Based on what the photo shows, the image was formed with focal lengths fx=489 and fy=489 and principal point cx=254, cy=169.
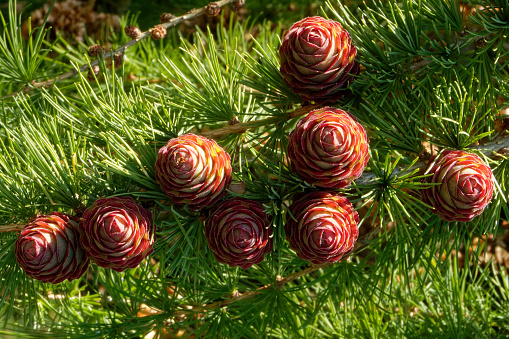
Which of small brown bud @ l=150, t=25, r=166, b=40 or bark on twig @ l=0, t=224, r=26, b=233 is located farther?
small brown bud @ l=150, t=25, r=166, b=40

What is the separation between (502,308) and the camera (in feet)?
2.89

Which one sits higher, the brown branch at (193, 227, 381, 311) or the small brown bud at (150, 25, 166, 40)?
the small brown bud at (150, 25, 166, 40)

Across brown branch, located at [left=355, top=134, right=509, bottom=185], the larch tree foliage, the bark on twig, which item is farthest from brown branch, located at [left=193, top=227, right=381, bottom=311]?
the bark on twig

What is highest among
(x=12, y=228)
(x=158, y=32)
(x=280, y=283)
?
(x=158, y=32)

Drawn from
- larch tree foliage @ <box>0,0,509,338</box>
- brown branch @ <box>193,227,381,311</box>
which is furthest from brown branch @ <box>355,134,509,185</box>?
brown branch @ <box>193,227,381,311</box>

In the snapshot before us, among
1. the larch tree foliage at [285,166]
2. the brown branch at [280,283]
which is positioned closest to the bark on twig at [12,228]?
Answer: the larch tree foliage at [285,166]

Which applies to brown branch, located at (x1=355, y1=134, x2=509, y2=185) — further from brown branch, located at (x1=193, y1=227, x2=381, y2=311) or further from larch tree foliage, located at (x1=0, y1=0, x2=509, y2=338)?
brown branch, located at (x1=193, y1=227, x2=381, y2=311)

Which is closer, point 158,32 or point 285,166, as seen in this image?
point 285,166

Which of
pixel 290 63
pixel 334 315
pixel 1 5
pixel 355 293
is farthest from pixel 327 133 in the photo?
pixel 1 5

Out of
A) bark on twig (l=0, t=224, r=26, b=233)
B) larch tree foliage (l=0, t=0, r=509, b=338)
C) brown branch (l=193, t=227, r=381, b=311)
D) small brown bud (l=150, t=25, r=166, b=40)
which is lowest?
brown branch (l=193, t=227, r=381, b=311)

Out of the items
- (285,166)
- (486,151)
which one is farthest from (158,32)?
(486,151)

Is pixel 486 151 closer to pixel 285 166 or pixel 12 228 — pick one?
pixel 285 166

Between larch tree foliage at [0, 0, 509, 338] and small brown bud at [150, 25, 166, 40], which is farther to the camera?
small brown bud at [150, 25, 166, 40]

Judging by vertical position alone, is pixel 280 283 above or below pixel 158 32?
below
